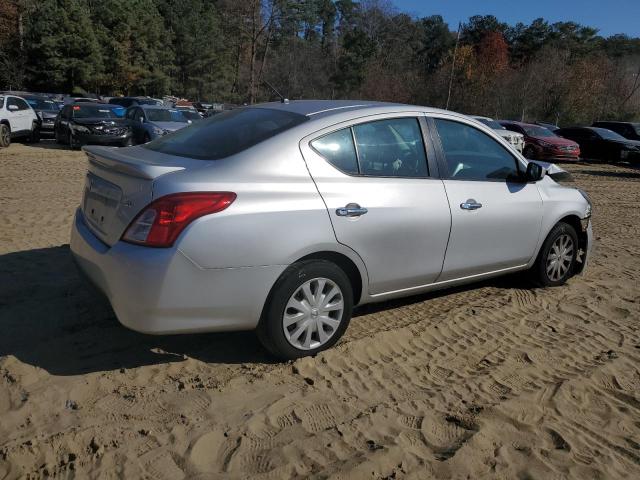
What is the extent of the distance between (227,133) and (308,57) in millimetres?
61357

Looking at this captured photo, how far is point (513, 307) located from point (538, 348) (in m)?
0.77

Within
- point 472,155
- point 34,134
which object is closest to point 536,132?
point 34,134

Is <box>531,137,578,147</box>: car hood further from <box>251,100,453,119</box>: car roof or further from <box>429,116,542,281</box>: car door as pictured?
<box>251,100,453,119</box>: car roof

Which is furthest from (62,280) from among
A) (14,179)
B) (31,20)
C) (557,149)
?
(31,20)

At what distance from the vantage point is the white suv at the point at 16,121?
621 inches

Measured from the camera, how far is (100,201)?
11.7ft

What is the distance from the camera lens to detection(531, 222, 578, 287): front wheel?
498 cm

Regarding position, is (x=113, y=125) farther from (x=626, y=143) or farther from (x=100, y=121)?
(x=626, y=143)

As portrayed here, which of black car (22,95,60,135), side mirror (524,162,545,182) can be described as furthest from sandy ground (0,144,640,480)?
black car (22,95,60,135)

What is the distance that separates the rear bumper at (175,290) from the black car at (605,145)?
68.7 ft

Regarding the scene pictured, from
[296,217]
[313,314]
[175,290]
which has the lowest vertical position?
[313,314]

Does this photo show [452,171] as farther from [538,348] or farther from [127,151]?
[127,151]

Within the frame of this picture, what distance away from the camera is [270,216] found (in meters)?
3.21

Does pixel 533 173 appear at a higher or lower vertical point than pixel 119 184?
higher
